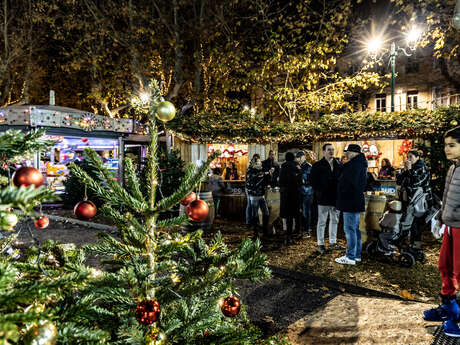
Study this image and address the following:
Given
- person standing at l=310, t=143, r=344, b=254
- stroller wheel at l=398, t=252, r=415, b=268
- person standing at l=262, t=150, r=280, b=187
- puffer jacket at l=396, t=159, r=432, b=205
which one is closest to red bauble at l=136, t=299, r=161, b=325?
person standing at l=310, t=143, r=344, b=254

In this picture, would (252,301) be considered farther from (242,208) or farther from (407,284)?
(242,208)

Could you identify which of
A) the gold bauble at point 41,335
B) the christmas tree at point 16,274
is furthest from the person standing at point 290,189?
the gold bauble at point 41,335

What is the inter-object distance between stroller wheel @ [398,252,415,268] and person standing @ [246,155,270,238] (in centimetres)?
306

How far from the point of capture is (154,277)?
1.67 meters

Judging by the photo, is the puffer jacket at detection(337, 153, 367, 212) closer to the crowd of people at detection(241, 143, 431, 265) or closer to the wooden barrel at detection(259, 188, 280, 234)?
the crowd of people at detection(241, 143, 431, 265)

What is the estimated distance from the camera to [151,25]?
14.8m

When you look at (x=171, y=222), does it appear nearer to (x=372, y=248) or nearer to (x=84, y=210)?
(x=84, y=210)

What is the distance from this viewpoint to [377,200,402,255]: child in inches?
217

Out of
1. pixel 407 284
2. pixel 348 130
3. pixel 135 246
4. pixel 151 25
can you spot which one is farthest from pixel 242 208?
pixel 151 25

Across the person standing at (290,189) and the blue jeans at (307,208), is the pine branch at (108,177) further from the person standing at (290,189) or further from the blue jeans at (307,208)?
the blue jeans at (307,208)

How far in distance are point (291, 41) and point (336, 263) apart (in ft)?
38.1

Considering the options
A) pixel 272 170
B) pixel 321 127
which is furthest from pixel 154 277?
pixel 321 127

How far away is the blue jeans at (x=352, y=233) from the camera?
18.4 feet

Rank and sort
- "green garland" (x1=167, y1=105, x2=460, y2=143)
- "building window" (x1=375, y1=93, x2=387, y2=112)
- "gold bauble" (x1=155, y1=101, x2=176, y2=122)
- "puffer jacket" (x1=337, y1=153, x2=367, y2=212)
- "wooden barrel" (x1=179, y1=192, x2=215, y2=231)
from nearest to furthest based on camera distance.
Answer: "gold bauble" (x1=155, y1=101, x2=176, y2=122) < "puffer jacket" (x1=337, y1=153, x2=367, y2=212) < "wooden barrel" (x1=179, y1=192, x2=215, y2=231) < "green garland" (x1=167, y1=105, x2=460, y2=143) < "building window" (x1=375, y1=93, x2=387, y2=112)
